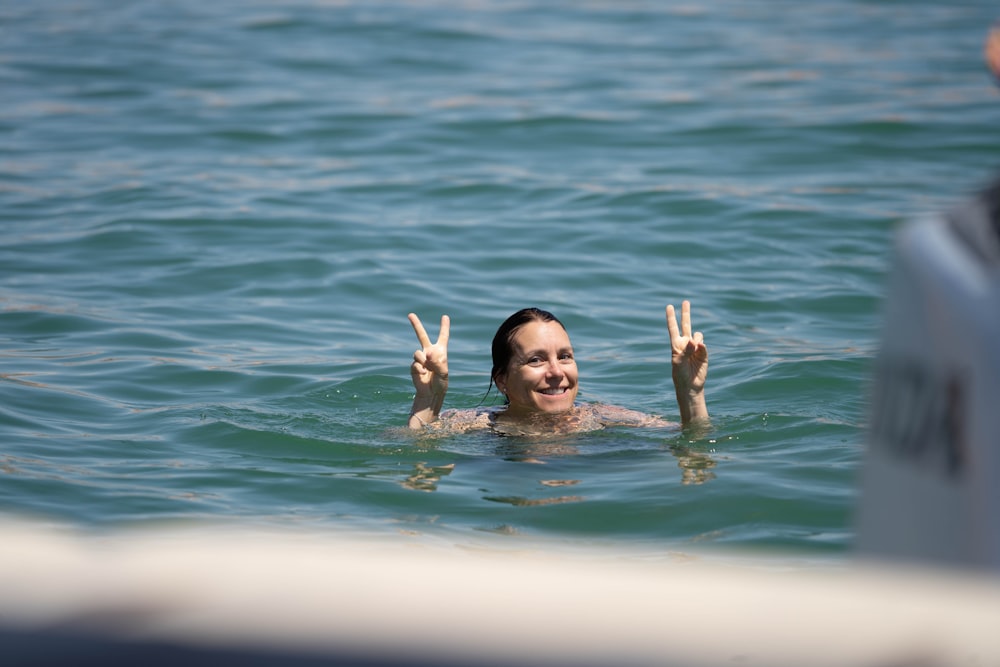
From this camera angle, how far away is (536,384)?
598 centimetres

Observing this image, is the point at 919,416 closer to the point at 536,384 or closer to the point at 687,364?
the point at 687,364

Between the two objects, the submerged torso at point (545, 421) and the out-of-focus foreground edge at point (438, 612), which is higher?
the out-of-focus foreground edge at point (438, 612)

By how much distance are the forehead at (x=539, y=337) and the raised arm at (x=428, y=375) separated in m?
0.42

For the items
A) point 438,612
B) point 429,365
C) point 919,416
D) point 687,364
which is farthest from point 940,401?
point 429,365

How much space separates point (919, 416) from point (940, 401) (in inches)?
2.7

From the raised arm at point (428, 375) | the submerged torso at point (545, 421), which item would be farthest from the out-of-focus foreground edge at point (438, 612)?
the submerged torso at point (545, 421)

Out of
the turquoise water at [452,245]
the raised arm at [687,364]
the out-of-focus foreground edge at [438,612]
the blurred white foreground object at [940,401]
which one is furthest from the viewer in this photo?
the raised arm at [687,364]

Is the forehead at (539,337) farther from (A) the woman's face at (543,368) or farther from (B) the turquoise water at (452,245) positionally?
(B) the turquoise water at (452,245)

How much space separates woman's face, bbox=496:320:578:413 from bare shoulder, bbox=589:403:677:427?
0.24 m

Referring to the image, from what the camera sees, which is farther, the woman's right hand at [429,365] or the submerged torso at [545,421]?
the submerged torso at [545,421]

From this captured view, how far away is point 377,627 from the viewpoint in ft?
4.31

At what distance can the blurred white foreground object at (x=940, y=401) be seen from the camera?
1.91m

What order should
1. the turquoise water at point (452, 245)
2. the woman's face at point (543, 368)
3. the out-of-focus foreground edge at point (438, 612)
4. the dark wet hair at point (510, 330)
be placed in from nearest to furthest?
1. the out-of-focus foreground edge at point (438, 612)
2. the turquoise water at point (452, 245)
3. the woman's face at point (543, 368)
4. the dark wet hair at point (510, 330)

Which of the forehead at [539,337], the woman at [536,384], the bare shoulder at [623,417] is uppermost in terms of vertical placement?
the forehead at [539,337]
